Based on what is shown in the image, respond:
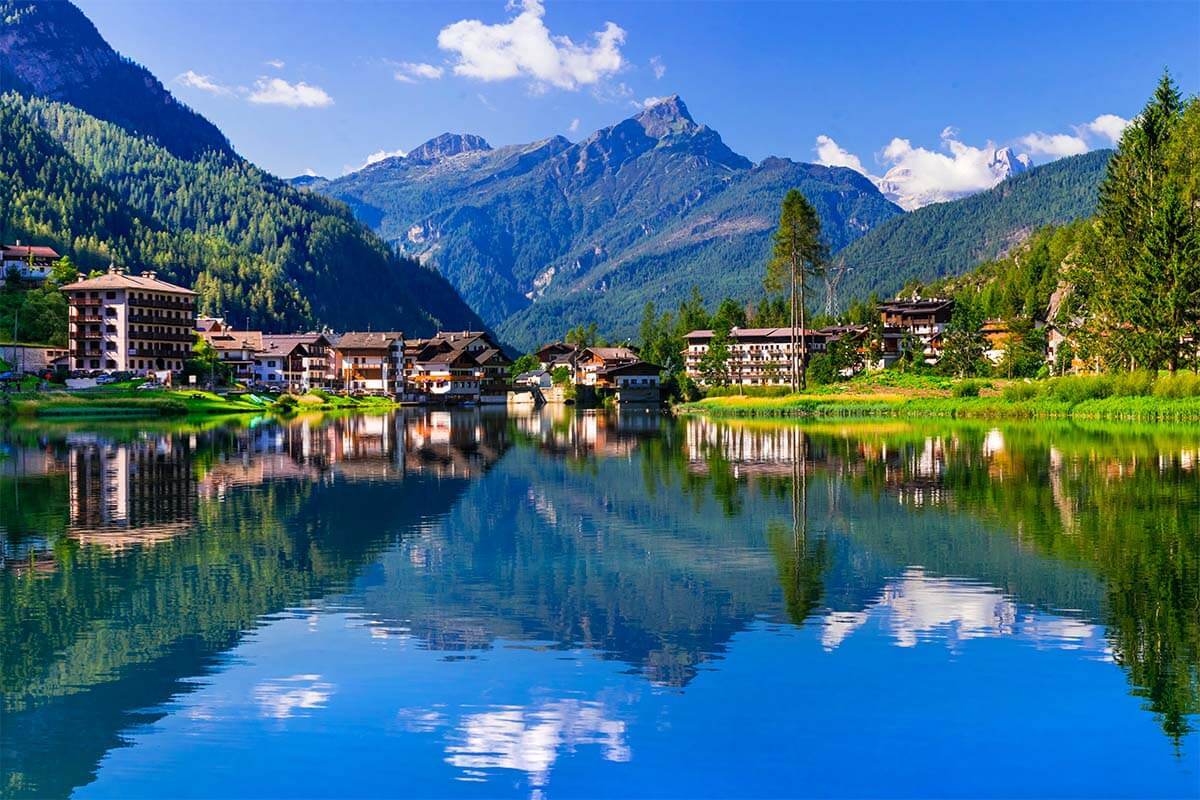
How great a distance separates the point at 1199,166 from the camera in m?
90.2

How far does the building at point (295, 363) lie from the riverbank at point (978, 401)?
3074 inches

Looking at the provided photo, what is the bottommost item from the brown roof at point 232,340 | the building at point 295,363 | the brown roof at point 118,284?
the building at point 295,363

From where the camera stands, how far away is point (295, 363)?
620ft

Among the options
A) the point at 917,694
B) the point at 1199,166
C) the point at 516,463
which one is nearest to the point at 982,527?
the point at 917,694

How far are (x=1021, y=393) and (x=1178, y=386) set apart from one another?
19672 millimetres

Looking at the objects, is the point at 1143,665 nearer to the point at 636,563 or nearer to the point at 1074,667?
the point at 1074,667

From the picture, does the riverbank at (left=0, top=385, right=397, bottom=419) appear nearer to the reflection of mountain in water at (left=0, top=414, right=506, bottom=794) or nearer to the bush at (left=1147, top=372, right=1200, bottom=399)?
the reflection of mountain in water at (left=0, top=414, right=506, bottom=794)

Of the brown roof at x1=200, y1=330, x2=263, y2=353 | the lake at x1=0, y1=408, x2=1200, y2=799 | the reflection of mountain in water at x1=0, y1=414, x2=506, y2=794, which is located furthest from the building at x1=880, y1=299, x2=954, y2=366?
the lake at x1=0, y1=408, x2=1200, y2=799

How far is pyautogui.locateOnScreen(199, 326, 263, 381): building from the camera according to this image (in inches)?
7037

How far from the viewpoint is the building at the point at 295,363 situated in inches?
7308

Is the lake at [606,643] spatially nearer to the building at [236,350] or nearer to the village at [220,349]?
the village at [220,349]

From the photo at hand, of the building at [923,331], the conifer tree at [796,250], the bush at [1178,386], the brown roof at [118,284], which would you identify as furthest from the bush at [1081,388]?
the brown roof at [118,284]

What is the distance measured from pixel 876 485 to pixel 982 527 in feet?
36.4

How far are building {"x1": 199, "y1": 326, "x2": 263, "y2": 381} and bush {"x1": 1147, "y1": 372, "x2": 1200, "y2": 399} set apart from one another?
136m
